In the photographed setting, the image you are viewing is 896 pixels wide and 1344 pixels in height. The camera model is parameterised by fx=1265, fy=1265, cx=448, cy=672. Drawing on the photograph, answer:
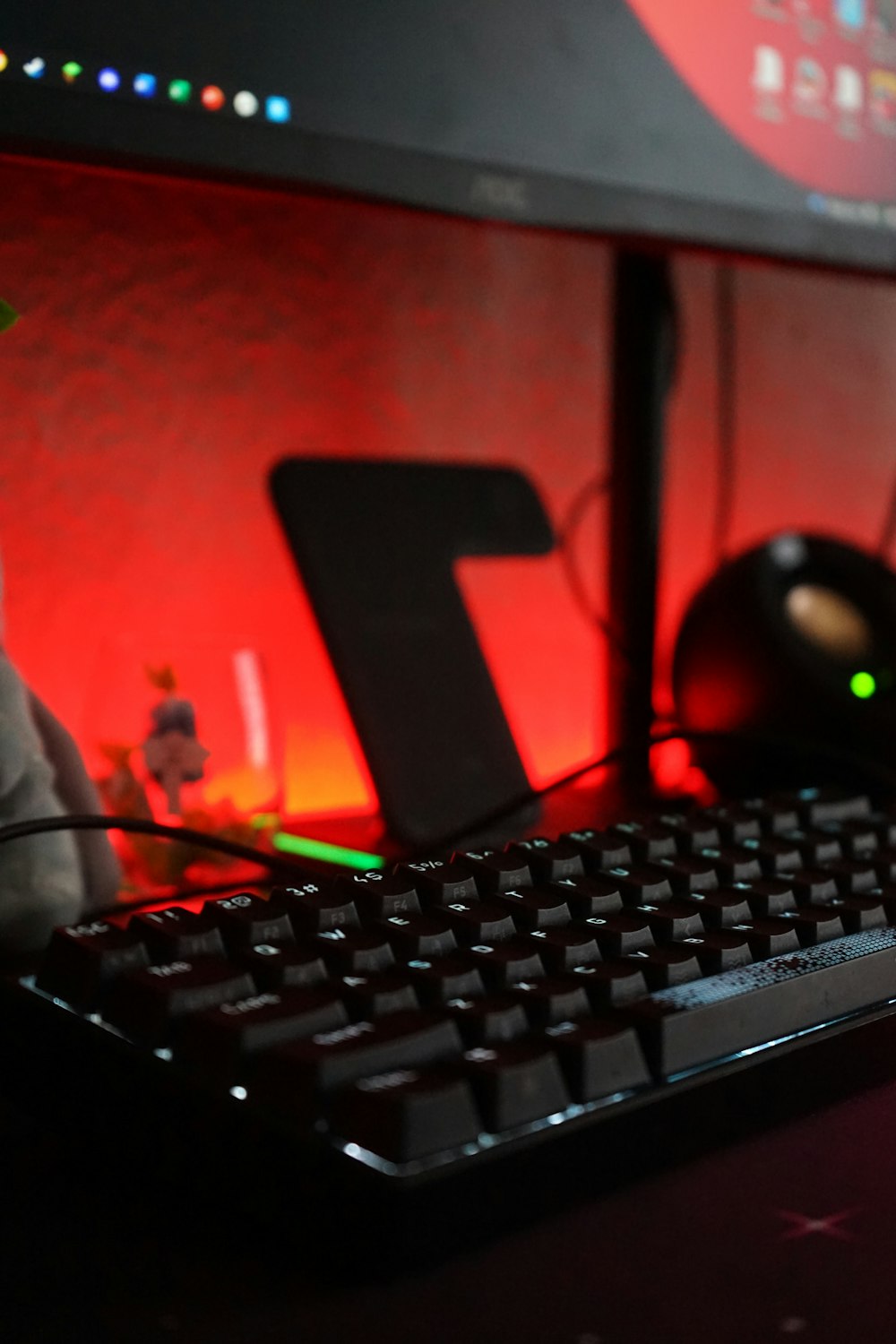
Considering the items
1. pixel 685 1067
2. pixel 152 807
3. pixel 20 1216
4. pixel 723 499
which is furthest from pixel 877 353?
pixel 20 1216

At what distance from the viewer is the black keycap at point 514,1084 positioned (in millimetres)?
302

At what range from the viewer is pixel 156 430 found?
2.52ft

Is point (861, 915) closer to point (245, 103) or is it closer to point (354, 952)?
point (354, 952)

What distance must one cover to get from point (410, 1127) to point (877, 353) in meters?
1.04

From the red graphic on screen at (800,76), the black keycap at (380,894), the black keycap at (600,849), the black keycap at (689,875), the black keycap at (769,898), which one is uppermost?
the red graphic on screen at (800,76)

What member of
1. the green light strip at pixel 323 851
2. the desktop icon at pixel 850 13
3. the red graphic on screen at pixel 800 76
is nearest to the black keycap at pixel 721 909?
the green light strip at pixel 323 851

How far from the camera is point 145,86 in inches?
22.6

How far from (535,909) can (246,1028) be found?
0.42ft

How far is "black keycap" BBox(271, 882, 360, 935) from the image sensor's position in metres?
0.40

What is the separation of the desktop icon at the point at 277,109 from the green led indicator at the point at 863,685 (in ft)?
1.43

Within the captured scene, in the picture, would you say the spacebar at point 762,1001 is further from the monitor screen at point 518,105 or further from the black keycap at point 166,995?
the monitor screen at point 518,105

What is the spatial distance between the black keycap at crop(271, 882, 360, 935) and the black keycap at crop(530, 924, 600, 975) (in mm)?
59

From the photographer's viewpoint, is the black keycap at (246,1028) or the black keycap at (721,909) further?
the black keycap at (721,909)

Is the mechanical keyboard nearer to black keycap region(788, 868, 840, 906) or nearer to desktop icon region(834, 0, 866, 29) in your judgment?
black keycap region(788, 868, 840, 906)
